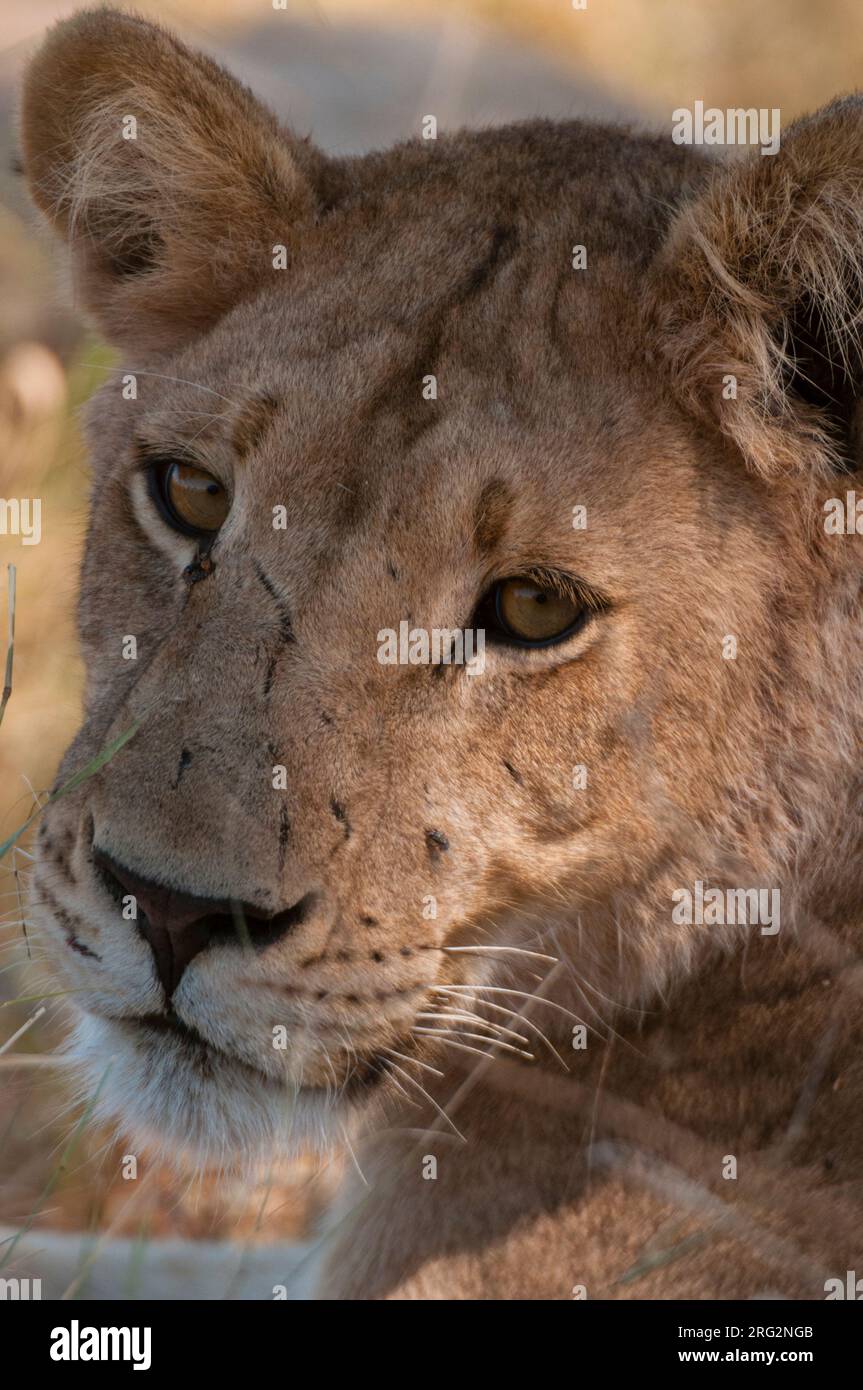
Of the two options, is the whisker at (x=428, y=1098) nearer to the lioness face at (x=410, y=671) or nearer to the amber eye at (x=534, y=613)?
the lioness face at (x=410, y=671)

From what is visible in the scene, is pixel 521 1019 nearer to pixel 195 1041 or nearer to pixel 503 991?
pixel 503 991

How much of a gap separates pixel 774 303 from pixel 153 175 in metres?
1.53

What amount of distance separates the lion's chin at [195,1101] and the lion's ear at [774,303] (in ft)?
5.14

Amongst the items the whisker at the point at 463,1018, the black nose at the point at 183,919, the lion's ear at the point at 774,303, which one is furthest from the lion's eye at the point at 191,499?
the whisker at the point at 463,1018

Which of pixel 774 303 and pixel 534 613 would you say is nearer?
pixel 534 613

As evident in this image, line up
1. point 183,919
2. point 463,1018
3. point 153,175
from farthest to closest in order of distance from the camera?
point 153,175
point 463,1018
point 183,919

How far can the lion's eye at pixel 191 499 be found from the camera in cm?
333

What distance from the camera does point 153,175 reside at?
12.3ft

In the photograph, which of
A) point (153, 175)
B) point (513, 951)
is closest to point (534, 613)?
point (513, 951)

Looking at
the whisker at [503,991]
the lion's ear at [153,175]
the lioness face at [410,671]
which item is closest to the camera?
the lioness face at [410,671]

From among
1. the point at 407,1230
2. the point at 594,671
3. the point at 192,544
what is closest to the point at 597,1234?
the point at 407,1230

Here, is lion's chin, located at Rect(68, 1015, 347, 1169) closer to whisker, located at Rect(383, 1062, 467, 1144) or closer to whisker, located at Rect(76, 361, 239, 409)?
whisker, located at Rect(383, 1062, 467, 1144)

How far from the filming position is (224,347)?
3428 millimetres

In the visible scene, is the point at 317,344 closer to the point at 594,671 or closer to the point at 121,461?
the point at 121,461
